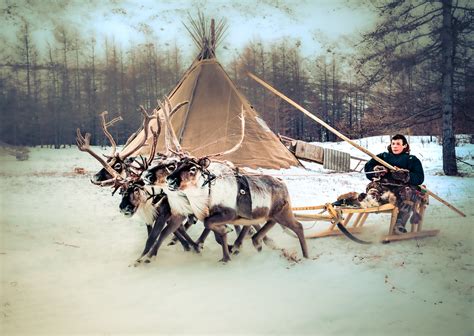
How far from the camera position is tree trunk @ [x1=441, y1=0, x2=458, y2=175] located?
2.62 meters

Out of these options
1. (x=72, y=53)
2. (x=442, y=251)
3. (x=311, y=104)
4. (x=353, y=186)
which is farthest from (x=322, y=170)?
(x=72, y=53)

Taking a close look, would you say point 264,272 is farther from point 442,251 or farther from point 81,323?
point 442,251

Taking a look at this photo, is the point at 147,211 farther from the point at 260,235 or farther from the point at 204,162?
the point at 260,235

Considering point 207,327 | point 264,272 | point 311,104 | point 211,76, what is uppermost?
point 211,76

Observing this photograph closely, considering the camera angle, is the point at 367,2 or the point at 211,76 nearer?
the point at 367,2

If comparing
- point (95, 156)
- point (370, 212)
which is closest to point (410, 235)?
point (370, 212)

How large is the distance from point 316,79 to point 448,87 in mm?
874

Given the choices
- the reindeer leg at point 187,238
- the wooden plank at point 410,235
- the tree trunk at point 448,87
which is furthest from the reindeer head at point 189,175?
the tree trunk at point 448,87

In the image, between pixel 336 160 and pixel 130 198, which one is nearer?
pixel 130 198

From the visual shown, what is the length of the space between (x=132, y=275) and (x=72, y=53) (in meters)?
1.68

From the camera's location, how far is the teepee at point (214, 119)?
316 cm

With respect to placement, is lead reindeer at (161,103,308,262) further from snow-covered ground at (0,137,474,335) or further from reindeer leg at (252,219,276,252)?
snow-covered ground at (0,137,474,335)

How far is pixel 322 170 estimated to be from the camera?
3.22 meters

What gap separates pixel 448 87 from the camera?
265cm
